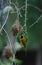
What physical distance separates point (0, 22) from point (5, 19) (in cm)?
6

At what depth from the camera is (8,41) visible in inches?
92.5

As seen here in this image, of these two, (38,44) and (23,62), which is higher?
→ (38,44)

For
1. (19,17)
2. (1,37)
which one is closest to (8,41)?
(1,37)

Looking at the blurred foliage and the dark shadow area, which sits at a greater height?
the blurred foliage

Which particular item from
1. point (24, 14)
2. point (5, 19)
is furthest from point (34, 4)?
point (5, 19)

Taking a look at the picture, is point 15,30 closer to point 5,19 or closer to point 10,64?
point 5,19

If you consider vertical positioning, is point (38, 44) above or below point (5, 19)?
below

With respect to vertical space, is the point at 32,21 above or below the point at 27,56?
above

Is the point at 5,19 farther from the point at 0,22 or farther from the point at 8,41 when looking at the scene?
the point at 8,41

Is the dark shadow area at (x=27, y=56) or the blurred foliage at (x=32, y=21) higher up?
the blurred foliage at (x=32, y=21)

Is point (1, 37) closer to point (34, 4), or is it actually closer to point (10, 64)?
point (10, 64)

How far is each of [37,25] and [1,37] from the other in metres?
0.36

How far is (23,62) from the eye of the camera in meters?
2.41

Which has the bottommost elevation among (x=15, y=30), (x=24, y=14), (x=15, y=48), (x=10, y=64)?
(x=10, y=64)
